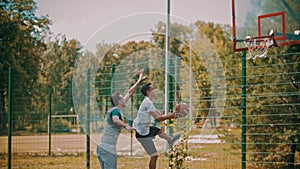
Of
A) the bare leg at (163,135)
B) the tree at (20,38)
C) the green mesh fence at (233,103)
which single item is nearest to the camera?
the bare leg at (163,135)

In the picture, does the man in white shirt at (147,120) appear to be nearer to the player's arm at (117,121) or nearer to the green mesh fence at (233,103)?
the player's arm at (117,121)

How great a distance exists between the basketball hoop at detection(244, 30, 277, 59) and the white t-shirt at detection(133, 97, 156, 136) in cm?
191

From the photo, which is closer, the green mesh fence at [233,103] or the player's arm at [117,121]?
the player's arm at [117,121]

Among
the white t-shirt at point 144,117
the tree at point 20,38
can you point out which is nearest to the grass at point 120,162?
the white t-shirt at point 144,117

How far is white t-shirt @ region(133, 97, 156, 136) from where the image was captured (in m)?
6.70

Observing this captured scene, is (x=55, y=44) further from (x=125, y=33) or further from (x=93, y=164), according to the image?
(x=125, y=33)

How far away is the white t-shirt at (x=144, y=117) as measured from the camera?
6700 mm

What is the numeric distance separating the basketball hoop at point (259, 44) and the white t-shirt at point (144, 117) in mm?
1907

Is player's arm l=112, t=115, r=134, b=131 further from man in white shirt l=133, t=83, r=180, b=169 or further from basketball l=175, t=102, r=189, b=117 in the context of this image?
basketball l=175, t=102, r=189, b=117

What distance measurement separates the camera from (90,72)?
29.4ft

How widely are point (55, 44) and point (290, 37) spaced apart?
80.3 feet

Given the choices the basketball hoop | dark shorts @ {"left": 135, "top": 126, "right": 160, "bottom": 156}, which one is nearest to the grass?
dark shorts @ {"left": 135, "top": 126, "right": 160, "bottom": 156}

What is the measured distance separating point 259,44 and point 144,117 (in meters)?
2.28

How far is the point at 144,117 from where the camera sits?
6.83 meters
